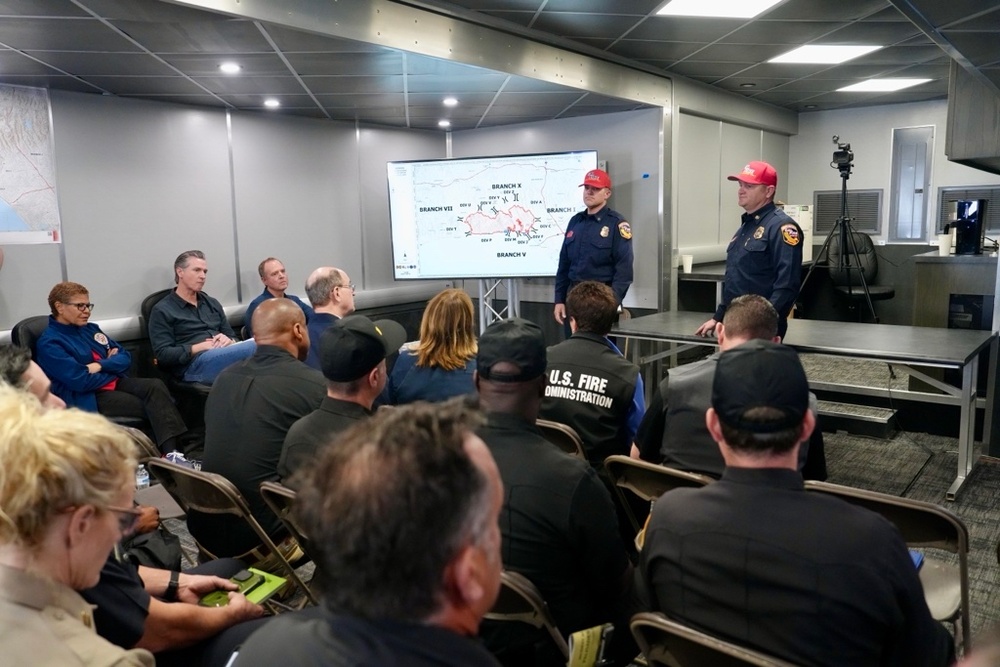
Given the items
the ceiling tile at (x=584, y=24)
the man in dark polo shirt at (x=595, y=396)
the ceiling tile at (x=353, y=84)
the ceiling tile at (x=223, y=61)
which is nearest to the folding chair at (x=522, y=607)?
the man in dark polo shirt at (x=595, y=396)

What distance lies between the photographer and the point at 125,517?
1165 mm

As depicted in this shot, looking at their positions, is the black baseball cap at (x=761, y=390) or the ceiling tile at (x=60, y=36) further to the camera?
the ceiling tile at (x=60, y=36)

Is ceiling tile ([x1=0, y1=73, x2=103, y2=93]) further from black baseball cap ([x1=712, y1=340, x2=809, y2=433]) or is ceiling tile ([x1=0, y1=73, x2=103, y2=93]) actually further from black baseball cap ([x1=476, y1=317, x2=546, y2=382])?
black baseball cap ([x1=712, y1=340, x2=809, y2=433])

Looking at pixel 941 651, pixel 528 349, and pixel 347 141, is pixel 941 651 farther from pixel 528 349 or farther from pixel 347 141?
pixel 347 141

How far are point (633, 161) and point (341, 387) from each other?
436 centimetres

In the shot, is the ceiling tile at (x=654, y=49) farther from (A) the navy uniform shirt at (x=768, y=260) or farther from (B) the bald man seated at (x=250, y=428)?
(B) the bald man seated at (x=250, y=428)

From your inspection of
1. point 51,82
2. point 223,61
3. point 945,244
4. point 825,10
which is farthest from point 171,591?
point 945,244

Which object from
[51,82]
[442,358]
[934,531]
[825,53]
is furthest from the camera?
[825,53]

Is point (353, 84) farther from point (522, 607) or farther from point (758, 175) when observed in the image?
point (522, 607)

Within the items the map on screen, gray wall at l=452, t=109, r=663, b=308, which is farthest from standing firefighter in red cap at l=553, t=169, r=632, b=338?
gray wall at l=452, t=109, r=663, b=308

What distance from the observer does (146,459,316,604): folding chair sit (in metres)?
1.92

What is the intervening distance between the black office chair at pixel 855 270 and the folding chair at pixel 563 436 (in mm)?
5216

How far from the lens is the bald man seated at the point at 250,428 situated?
2.23 m

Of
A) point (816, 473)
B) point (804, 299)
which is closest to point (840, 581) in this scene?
point (816, 473)
